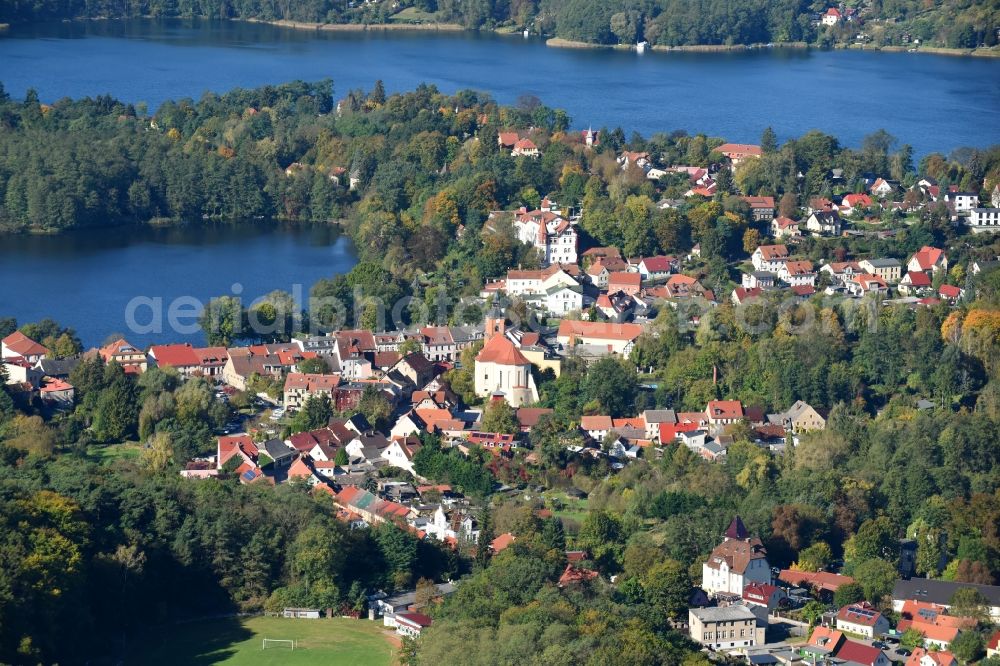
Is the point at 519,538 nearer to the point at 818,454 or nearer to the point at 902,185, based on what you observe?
the point at 818,454

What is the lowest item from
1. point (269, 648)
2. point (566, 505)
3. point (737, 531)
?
point (269, 648)

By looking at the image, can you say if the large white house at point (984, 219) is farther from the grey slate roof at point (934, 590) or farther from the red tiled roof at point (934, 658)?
the red tiled roof at point (934, 658)

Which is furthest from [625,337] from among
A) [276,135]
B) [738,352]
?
[276,135]

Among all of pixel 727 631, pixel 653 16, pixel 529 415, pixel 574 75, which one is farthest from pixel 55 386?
pixel 653 16

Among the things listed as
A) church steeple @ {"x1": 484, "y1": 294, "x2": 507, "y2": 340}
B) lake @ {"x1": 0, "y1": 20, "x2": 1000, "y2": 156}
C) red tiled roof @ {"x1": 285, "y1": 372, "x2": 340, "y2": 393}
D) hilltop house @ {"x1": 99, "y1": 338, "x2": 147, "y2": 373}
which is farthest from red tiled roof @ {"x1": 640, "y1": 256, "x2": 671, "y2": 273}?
lake @ {"x1": 0, "y1": 20, "x2": 1000, "y2": 156}

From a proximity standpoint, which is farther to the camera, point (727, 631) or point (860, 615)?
point (860, 615)

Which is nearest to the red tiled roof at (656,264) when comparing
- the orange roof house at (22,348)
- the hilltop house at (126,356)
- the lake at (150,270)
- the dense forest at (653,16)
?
the lake at (150,270)

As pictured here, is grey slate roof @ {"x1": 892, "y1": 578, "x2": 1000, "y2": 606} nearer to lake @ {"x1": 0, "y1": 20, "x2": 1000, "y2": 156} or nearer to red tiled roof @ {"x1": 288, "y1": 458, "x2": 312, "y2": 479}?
red tiled roof @ {"x1": 288, "y1": 458, "x2": 312, "y2": 479}

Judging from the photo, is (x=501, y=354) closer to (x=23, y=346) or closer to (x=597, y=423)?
(x=597, y=423)
